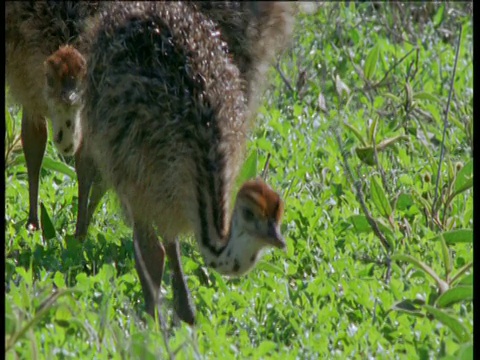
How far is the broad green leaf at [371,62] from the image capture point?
738 cm

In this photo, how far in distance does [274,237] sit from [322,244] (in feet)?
3.83

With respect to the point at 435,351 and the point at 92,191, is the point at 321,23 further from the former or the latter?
the point at 435,351

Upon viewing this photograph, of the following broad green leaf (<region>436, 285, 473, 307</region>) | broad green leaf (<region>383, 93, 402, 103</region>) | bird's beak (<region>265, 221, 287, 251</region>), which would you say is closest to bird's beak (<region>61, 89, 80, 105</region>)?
bird's beak (<region>265, 221, 287, 251</region>)

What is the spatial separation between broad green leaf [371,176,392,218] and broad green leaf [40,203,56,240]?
1.52 metres

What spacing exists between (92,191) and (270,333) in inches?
56.7

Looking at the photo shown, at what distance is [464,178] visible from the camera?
5.67m

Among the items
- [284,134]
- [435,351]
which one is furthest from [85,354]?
[284,134]

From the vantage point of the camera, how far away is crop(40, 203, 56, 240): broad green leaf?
5.80 metres

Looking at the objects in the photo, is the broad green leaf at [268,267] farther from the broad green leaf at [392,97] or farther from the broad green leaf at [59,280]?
the broad green leaf at [392,97]

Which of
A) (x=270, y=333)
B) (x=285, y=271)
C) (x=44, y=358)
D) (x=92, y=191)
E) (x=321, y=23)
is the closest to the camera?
(x=44, y=358)

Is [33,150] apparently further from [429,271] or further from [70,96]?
[429,271]

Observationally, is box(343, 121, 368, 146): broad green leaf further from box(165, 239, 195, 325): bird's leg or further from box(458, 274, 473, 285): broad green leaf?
box(458, 274, 473, 285): broad green leaf

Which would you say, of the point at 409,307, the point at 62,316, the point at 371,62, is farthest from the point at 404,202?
the point at 62,316

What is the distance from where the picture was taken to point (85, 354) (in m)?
4.30
